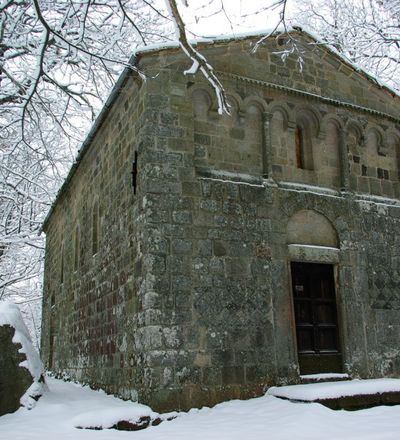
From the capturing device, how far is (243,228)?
7527 millimetres

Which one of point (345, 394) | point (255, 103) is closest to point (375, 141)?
point (255, 103)

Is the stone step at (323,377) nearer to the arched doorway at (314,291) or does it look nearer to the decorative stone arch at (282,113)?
the arched doorway at (314,291)

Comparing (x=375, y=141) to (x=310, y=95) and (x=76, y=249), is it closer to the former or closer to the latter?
(x=310, y=95)

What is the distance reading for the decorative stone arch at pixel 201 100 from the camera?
307 inches

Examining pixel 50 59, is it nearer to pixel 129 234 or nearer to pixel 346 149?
pixel 129 234

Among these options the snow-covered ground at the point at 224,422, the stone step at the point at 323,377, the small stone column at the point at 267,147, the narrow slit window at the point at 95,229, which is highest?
the small stone column at the point at 267,147

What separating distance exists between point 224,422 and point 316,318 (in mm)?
2698

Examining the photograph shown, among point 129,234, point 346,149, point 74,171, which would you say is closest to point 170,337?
point 129,234

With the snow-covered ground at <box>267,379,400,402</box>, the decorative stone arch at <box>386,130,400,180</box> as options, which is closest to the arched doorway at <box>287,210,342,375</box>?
the snow-covered ground at <box>267,379,400,402</box>

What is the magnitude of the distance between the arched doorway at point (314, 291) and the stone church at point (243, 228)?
0.02m

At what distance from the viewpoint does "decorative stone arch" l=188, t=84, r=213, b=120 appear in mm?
7805

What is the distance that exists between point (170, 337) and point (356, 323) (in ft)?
10.4

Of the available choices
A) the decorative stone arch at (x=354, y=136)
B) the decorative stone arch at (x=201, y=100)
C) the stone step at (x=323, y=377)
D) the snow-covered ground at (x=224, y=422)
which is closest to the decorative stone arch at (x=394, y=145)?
the decorative stone arch at (x=354, y=136)

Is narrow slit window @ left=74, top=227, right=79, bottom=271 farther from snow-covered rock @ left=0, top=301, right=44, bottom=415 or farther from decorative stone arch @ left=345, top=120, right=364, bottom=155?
decorative stone arch @ left=345, top=120, right=364, bottom=155
